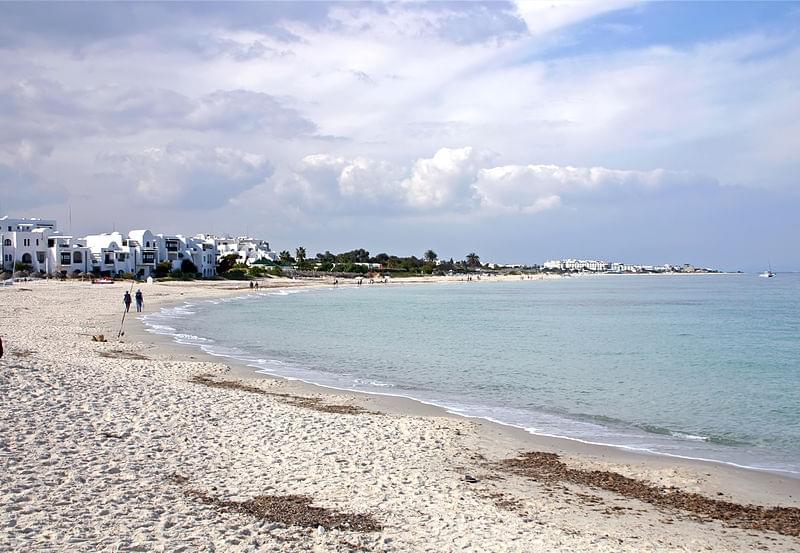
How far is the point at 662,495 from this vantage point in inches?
369

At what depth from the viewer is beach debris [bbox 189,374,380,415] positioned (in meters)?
14.4

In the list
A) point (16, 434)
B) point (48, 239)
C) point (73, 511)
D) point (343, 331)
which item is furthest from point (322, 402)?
point (48, 239)

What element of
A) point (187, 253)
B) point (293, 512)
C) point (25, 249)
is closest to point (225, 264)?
point (187, 253)

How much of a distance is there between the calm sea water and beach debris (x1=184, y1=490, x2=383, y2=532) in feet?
23.5

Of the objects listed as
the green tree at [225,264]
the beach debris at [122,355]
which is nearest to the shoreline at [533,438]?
the beach debris at [122,355]

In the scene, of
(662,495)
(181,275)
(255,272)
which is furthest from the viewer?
(255,272)

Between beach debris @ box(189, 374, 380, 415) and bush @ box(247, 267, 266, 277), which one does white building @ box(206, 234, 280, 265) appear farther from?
beach debris @ box(189, 374, 380, 415)

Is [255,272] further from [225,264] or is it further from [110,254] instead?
[110,254]

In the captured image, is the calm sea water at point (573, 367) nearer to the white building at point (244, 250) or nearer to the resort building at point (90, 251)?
the resort building at point (90, 251)

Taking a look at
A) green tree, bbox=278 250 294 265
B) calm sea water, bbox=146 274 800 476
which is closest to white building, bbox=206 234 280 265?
green tree, bbox=278 250 294 265

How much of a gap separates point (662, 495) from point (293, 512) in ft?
17.5

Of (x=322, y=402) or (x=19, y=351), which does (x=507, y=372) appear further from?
(x=19, y=351)

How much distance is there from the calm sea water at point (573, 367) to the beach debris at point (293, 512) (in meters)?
7.16

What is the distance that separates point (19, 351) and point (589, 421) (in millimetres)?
15162
